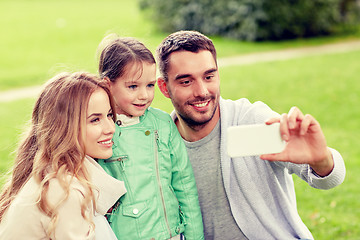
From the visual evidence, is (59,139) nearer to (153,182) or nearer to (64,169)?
(64,169)

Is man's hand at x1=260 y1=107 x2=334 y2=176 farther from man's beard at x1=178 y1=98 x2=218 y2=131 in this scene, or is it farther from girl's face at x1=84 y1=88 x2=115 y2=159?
girl's face at x1=84 y1=88 x2=115 y2=159

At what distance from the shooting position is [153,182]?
9.02 ft

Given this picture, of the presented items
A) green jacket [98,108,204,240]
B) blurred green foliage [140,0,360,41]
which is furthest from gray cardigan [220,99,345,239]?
blurred green foliage [140,0,360,41]

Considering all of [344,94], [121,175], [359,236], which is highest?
[344,94]

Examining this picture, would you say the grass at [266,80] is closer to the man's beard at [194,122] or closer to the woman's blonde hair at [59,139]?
the woman's blonde hair at [59,139]

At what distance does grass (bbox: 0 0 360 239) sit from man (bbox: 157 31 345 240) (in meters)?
0.26

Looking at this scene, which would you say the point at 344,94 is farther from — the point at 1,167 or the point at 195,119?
the point at 195,119

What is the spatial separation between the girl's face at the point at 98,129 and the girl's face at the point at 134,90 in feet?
0.54

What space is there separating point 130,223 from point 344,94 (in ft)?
24.0

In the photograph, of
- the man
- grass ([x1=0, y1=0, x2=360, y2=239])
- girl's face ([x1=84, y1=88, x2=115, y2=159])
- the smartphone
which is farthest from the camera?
grass ([x1=0, y1=0, x2=360, y2=239])

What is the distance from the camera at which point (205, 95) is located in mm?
2910

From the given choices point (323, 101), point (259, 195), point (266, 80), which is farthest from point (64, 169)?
point (266, 80)

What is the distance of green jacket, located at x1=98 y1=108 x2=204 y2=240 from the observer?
2.70m

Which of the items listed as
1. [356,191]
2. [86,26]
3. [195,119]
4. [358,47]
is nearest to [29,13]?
[86,26]
